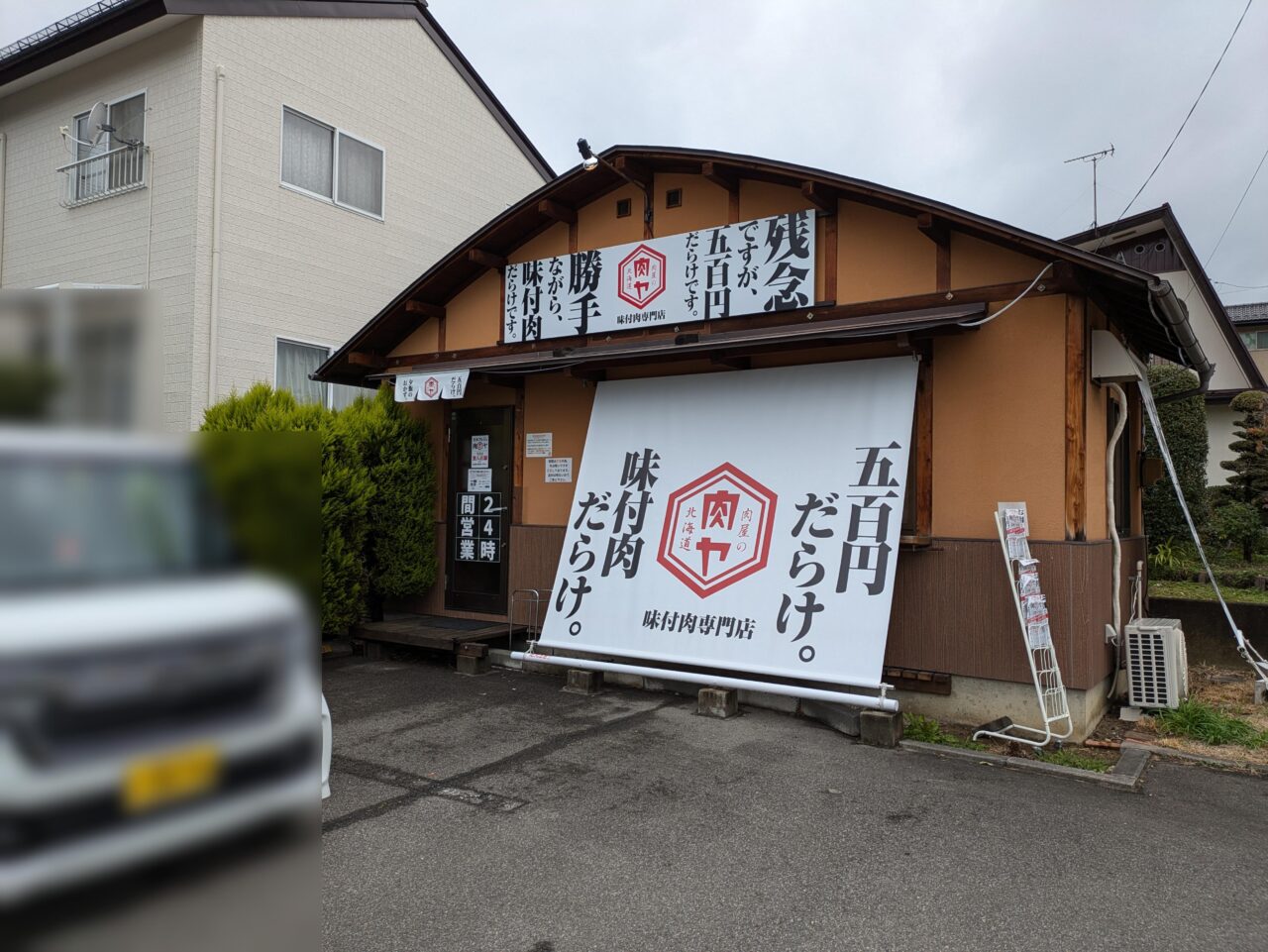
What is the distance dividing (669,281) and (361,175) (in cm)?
575

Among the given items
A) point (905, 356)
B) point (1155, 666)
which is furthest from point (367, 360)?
point (1155, 666)

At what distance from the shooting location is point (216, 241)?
370 inches

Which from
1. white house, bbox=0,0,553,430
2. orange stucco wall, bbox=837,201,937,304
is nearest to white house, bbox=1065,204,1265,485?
orange stucco wall, bbox=837,201,937,304

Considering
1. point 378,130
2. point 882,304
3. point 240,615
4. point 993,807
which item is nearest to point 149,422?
point 240,615

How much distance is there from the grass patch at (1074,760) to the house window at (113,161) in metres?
10.1

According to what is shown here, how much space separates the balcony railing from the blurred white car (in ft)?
35.1

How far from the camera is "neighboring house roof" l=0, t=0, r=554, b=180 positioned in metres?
9.06

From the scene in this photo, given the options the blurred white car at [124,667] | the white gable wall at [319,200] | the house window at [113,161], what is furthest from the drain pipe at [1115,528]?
the house window at [113,161]

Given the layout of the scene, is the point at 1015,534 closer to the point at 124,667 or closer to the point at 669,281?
the point at 669,281

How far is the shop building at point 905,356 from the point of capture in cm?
601

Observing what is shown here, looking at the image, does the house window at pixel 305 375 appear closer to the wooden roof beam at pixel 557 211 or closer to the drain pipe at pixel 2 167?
the drain pipe at pixel 2 167

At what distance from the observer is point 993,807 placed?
15.4ft

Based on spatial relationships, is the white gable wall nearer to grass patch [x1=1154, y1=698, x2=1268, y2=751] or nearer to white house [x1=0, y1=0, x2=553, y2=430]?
white house [x1=0, y1=0, x2=553, y2=430]

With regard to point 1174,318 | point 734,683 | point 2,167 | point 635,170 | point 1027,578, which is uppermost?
point 2,167
